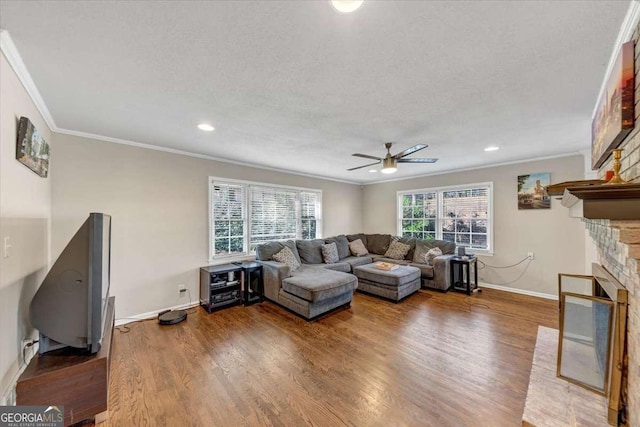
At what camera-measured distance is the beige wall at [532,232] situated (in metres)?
3.94

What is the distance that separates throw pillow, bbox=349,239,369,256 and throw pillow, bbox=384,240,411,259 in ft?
1.71

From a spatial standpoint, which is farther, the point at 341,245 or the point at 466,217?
the point at 341,245

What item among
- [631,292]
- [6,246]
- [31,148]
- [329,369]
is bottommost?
[329,369]

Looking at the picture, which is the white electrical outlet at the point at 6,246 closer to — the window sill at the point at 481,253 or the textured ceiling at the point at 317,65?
the textured ceiling at the point at 317,65

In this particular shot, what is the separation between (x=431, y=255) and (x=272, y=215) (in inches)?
130

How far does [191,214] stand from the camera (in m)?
3.86

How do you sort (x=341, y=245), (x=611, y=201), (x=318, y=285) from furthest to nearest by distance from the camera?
(x=341, y=245), (x=318, y=285), (x=611, y=201)

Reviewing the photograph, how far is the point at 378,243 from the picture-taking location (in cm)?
614

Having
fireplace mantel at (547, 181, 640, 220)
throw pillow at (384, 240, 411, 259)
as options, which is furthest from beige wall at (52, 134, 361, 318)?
fireplace mantel at (547, 181, 640, 220)

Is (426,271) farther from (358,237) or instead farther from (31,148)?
(31,148)

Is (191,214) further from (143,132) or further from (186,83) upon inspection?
(186,83)

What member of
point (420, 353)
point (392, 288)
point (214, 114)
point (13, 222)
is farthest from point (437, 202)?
point (13, 222)

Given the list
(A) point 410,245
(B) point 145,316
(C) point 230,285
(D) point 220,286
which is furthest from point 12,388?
(A) point 410,245

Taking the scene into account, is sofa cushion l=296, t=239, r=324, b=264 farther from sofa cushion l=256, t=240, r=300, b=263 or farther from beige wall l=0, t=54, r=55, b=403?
beige wall l=0, t=54, r=55, b=403
